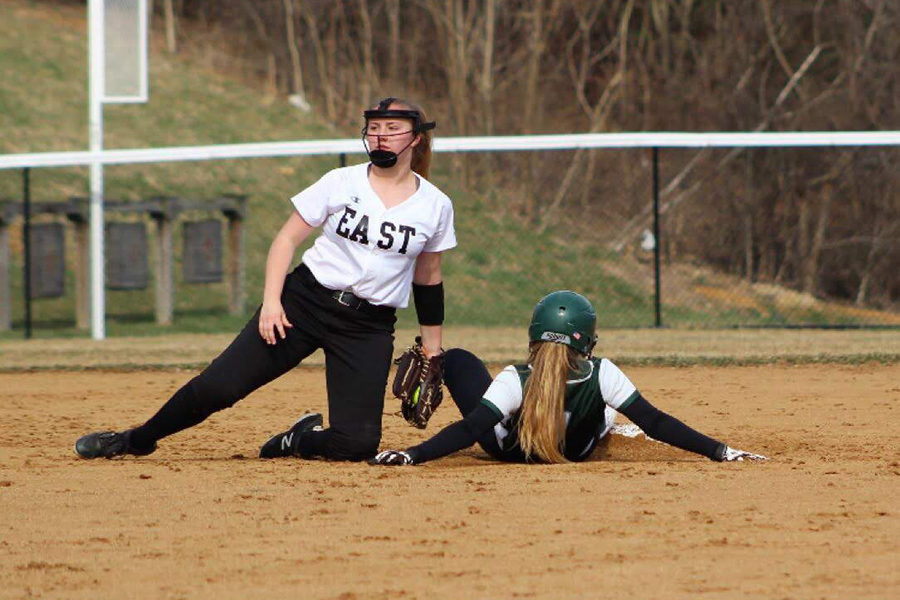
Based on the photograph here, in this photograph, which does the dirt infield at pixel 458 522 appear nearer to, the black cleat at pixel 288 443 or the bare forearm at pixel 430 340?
the black cleat at pixel 288 443

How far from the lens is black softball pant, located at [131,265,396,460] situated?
6.02 m

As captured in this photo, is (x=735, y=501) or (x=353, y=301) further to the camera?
(x=353, y=301)

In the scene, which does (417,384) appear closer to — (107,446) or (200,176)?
(107,446)

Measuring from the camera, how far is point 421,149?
616cm

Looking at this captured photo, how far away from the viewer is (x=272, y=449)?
21.3 feet

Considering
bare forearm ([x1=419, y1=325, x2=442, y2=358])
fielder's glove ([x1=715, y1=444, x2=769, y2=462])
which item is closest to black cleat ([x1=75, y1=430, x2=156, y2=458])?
bare forearm ([x1=419, y1=325, x2=442, y2=358])

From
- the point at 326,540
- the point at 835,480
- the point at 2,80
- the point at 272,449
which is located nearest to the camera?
the point at 326,540

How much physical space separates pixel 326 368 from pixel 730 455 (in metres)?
1.71

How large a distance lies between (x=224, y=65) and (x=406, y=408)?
2221 cm

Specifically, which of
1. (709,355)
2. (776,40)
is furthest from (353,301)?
(776,40)

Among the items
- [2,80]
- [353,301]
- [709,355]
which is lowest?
[709,355]

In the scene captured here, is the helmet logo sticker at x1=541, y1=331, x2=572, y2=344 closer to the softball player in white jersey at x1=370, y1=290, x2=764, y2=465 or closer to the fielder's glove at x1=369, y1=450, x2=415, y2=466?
the softball player in white jersey at x1=370, y1=290, x2=764, y2=465

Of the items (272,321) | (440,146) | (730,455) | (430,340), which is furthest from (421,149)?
(440,146)

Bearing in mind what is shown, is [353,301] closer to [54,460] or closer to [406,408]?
[406,408]
